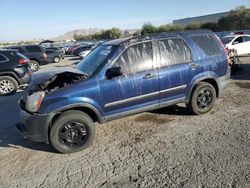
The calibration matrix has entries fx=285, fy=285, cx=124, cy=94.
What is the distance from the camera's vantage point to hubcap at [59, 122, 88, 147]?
16.0 feet

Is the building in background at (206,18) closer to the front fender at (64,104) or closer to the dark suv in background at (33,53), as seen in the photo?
the dark suv in background at (33,53)

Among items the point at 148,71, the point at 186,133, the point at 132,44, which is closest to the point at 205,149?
the point at 186,133

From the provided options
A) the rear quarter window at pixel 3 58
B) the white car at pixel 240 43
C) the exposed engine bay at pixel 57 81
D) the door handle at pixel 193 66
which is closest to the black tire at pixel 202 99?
the door handle at pixel 193 66

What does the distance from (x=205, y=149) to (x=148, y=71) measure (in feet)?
5.86

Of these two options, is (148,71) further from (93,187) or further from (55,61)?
(55,61)

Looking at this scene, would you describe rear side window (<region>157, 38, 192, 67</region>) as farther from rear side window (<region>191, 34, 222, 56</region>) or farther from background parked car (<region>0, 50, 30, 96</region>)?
background parked car (<region>0, 50, 30, 96</region>)

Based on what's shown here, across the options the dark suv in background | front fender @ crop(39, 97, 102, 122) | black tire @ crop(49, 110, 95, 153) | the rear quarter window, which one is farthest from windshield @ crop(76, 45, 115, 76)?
the dark suv in background

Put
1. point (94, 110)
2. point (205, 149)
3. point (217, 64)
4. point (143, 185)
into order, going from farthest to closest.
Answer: point (217, 64)
point (94, 110)
point (205, 149)
point (143, 185)

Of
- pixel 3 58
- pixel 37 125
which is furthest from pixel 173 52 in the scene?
pixel 3 58

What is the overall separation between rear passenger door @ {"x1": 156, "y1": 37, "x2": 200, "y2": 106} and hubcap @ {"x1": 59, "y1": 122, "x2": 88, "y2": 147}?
173cm

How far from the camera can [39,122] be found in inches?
184

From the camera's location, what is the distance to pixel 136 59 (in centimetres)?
539

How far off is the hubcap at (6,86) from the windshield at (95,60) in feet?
18.1

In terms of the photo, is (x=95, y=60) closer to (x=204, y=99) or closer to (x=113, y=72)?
(x=113, y=72)
